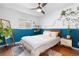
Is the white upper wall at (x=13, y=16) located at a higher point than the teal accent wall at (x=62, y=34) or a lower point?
higher

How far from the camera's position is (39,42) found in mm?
1657

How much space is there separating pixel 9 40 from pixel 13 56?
0.95ft

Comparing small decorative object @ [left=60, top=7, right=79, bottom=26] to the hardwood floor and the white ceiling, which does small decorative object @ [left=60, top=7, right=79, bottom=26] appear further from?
the hardwood floor

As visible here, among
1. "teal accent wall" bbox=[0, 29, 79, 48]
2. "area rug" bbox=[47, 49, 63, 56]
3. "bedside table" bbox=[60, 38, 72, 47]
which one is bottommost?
"area rug" bbox=[47, 49, 63, 56]

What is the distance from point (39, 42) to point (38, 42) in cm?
2

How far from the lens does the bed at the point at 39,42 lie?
164 centimetres

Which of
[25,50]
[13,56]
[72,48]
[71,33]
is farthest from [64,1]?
[13,56]

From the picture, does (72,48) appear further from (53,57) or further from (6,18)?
(6,18)

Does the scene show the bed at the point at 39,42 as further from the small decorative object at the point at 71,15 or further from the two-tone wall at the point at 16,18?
the small decorative object at the point at 71,15

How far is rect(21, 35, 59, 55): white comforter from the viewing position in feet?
5.37

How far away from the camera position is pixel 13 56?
5.66 ft

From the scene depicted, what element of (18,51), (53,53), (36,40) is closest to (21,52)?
(18,51)

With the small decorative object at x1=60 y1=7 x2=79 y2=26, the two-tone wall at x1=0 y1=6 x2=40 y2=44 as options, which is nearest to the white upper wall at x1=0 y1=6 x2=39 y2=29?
the two-tone wall at x1=0 y1=6 x2=40 y2=44

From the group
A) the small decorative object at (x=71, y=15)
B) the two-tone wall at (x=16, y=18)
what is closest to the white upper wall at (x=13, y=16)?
the two-tone wall at (x=16, y=18)
